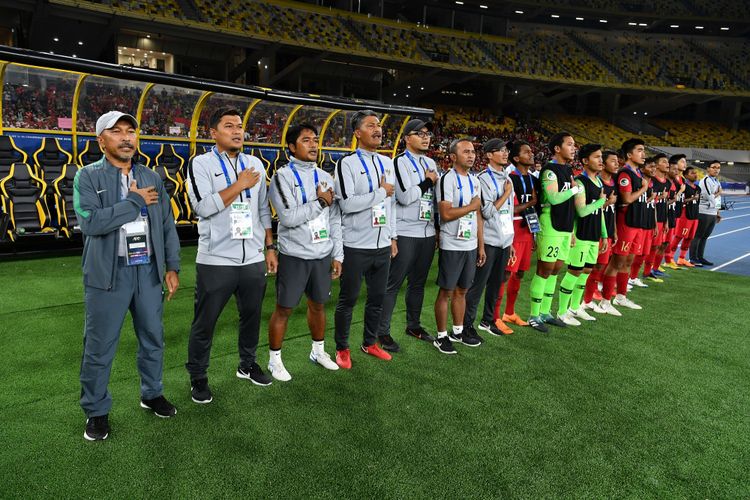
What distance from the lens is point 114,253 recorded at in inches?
112

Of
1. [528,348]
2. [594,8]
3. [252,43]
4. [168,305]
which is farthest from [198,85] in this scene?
[594,8]

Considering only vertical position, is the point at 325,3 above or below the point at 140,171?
above

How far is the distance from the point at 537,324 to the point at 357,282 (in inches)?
94.4

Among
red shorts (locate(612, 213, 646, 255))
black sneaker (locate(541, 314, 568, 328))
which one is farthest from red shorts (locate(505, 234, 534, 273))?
red shorts (locate(612, 213, 646, 255))

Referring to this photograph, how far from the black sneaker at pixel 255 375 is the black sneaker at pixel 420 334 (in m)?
1.70

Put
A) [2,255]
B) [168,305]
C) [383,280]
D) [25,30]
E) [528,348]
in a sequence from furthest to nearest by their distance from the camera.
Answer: [25,30]
[2,255]
[168,305]
[528,348]
[383,280]

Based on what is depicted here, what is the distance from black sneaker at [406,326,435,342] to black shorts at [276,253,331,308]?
4.94 ft

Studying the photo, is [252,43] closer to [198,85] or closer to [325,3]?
[325,3]

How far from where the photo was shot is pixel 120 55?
23.4 m

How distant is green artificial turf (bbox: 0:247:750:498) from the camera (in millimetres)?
2652

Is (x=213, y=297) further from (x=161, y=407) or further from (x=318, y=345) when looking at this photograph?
(x=318, y=345)

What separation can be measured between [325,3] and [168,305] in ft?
83.2

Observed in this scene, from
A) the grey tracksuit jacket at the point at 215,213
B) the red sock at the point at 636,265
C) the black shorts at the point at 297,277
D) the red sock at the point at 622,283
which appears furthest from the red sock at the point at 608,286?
the grey tracksuit jacket at the point at 215,213

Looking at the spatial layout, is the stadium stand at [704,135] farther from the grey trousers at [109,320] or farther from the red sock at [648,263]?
the grey trousers at [109,320]
